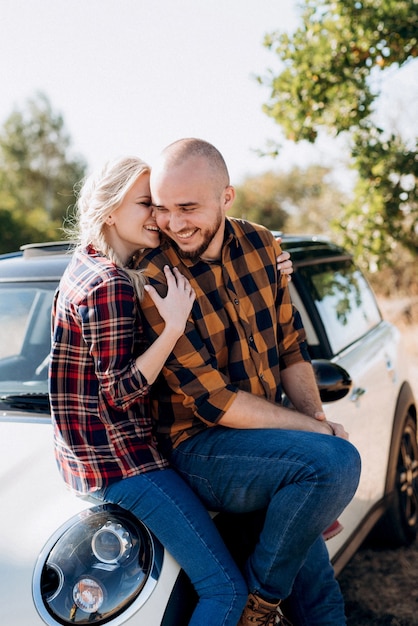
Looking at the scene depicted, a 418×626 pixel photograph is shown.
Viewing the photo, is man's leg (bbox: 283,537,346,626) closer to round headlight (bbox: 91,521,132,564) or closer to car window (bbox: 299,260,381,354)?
round headlight (bbox: 91,521,132,564)

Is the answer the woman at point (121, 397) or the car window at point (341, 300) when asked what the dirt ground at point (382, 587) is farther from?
the woman at point (121, 397)

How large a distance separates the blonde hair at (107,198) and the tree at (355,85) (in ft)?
14.1

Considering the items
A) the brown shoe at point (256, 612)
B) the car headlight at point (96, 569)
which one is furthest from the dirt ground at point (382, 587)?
the car headlight at point (96, 569)

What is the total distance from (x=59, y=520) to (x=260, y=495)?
61cm

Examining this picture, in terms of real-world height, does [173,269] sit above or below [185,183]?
below

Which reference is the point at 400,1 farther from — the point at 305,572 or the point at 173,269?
Result: the point at 305,572

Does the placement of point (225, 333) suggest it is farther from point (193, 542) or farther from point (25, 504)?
point (25, 504)

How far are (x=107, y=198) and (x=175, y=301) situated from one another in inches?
16.1

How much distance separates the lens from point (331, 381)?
9.54 feet

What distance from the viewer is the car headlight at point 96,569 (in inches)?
74.9

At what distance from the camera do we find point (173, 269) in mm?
2432

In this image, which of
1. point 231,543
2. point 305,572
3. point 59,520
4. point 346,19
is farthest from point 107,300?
point 346,19

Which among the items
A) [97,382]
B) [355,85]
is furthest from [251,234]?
[355,85]

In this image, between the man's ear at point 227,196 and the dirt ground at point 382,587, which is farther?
the dirt ground at point 382,587
